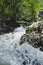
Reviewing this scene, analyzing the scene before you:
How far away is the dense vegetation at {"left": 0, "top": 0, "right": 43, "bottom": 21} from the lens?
24.2m

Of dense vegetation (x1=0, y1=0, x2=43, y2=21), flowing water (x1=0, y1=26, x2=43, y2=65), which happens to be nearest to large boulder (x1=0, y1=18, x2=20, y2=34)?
dense vegetation (x1=0, y1=0, x2=43, y2=21)

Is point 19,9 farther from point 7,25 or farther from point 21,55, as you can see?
point 21,55

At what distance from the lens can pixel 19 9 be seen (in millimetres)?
25109

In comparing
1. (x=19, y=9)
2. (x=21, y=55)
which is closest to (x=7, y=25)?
(x=19, y=9)

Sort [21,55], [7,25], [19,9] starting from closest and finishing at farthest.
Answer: [21,55] < [7,25] < [19,9]

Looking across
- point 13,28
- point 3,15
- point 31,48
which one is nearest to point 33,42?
point 31,48

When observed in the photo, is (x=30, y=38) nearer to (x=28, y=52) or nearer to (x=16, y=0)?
(x=28, y=52)

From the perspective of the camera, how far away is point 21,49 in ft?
38.7

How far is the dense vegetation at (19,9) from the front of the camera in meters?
24.2

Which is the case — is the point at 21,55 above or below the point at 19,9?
above

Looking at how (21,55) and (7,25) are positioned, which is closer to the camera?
(21,55)

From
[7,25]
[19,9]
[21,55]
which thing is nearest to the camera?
[21,55]

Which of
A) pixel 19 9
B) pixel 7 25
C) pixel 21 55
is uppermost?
pixel 21 55

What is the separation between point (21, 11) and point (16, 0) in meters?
1.77
